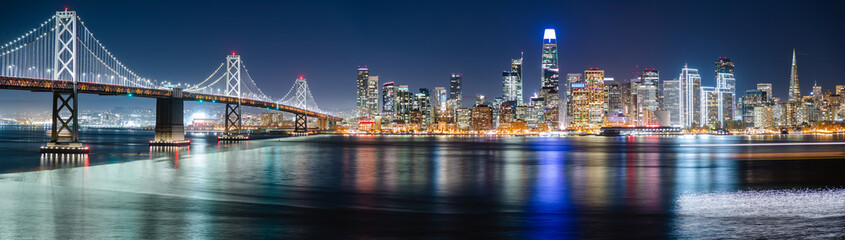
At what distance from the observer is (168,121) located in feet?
216

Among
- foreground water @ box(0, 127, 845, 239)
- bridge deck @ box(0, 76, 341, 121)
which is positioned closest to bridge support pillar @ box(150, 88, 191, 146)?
bridge deck @ box(0, 76, 341, 121)

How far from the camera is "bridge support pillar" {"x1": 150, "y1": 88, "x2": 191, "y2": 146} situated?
2591 inches

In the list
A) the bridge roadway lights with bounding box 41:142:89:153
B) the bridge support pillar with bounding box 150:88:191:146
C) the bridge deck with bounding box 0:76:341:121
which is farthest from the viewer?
the bridge support pillar with bounding box 150:88:191:146

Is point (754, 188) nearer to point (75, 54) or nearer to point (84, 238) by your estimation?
point (84, 238)

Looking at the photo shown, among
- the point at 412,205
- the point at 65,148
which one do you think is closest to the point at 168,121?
the point at 65,148

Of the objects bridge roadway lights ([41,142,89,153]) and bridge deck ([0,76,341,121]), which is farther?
bridge roadway lights ([41,142,89,153])

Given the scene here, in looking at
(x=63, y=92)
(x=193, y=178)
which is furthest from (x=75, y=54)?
(x=193, y=178)

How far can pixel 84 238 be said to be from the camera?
40.1 ft

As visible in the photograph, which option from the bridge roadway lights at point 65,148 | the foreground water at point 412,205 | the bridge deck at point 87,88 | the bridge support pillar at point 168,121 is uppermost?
the bridge deck at point 87,88

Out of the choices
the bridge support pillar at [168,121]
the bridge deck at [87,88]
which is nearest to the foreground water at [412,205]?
the bridge deck at [87,88]

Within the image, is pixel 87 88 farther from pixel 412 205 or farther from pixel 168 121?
pixel 412 205

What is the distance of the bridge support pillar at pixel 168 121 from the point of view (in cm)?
6581

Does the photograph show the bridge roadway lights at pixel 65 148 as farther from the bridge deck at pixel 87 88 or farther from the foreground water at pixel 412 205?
the foreground water at pixel 412 205

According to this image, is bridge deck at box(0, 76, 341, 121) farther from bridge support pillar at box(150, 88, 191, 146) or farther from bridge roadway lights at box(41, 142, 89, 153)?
bridge roadway lights at box(41, 142, 89, 153)
